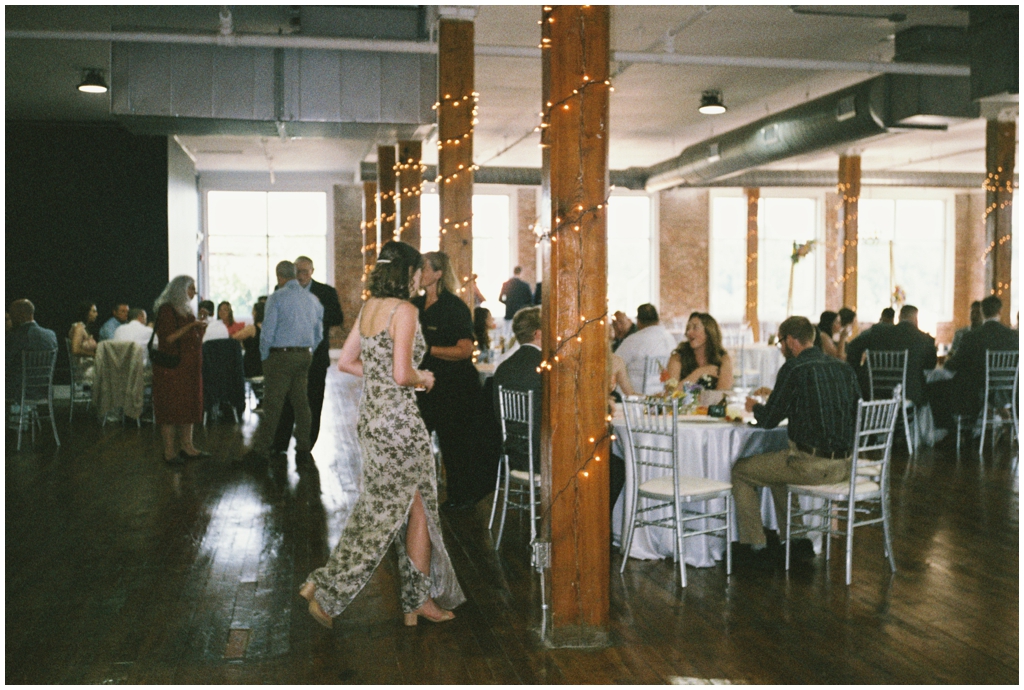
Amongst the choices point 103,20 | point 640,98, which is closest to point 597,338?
point 103,20

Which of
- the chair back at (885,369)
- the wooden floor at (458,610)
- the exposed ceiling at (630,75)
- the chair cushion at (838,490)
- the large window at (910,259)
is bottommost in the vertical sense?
the wooden floor at (458,610)

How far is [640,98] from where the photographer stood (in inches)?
472

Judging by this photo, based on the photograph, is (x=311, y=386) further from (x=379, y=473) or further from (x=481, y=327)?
(x=379, y=473)

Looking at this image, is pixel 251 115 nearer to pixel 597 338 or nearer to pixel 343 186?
pixel 597 338

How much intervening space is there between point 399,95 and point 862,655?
6663 mm

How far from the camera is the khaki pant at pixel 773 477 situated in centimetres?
459

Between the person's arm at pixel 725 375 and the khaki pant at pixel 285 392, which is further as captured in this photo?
the khaki pant at pixel 285 392

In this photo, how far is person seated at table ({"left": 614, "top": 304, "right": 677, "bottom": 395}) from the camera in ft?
24.3

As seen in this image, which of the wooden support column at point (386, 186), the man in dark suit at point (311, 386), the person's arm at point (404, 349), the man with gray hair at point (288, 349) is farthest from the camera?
the wooden support column at point (386, 186)

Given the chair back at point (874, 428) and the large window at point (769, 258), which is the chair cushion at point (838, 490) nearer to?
the chair back at point (874, 428)

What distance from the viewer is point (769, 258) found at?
2062cm

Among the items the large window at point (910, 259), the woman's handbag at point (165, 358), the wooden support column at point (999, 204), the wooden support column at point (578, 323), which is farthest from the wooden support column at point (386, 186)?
the large window at point (910, 259)

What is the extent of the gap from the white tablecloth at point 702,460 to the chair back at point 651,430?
0.28 ft

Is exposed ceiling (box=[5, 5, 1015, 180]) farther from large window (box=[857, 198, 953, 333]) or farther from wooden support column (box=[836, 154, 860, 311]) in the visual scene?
large window (box=[857, 198, 953, 333])
